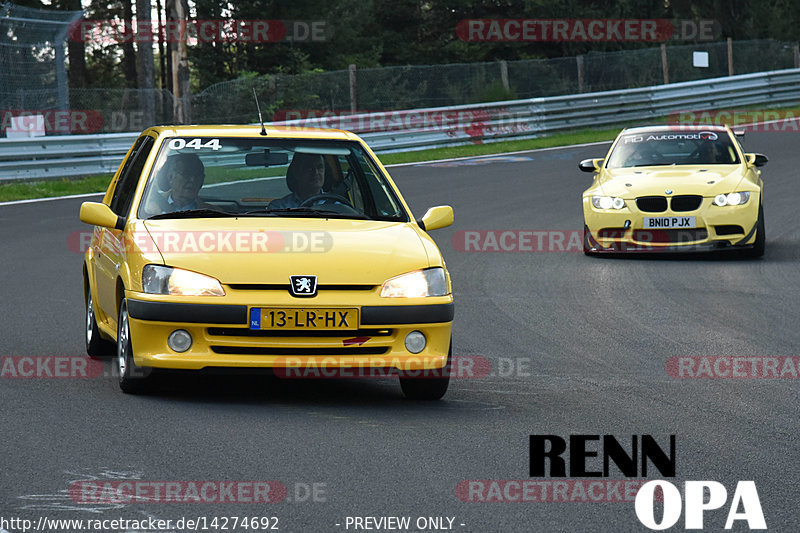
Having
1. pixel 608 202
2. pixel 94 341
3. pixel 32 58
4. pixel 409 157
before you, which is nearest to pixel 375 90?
pixel 409 157

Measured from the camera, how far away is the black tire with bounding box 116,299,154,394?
24.4 feet

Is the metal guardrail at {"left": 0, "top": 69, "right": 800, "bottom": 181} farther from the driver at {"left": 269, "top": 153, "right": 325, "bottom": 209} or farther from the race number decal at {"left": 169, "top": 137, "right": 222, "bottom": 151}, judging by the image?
the driver at {"left": 269, "top": 153, "right": 325, "bottom": 209}

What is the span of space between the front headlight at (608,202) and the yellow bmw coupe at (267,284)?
273 inches

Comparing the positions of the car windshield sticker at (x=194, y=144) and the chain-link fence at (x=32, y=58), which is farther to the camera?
the chain-link fence at (x=32, y=58)

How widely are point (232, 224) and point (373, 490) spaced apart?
2.57 m

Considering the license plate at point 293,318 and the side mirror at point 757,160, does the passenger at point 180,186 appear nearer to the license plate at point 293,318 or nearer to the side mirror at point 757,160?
the license plate at point 293,318

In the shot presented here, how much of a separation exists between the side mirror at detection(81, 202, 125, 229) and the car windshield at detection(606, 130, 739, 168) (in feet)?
29.6

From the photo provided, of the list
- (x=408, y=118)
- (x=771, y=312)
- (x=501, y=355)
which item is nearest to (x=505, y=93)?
(x=408, y=118)

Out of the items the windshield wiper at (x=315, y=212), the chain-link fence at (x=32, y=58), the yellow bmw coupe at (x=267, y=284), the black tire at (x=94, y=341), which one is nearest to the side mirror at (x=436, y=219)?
the yellow bmw coupe at (x=267, y=284)

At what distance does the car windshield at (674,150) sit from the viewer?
52.2 feet

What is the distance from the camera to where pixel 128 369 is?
296 inches

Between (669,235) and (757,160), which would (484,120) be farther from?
(669,235)

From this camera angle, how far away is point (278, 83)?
29.9 m

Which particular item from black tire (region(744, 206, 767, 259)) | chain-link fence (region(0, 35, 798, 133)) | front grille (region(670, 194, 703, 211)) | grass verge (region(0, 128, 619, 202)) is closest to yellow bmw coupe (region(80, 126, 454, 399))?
front grille (region(670, 194, 703, 211))
